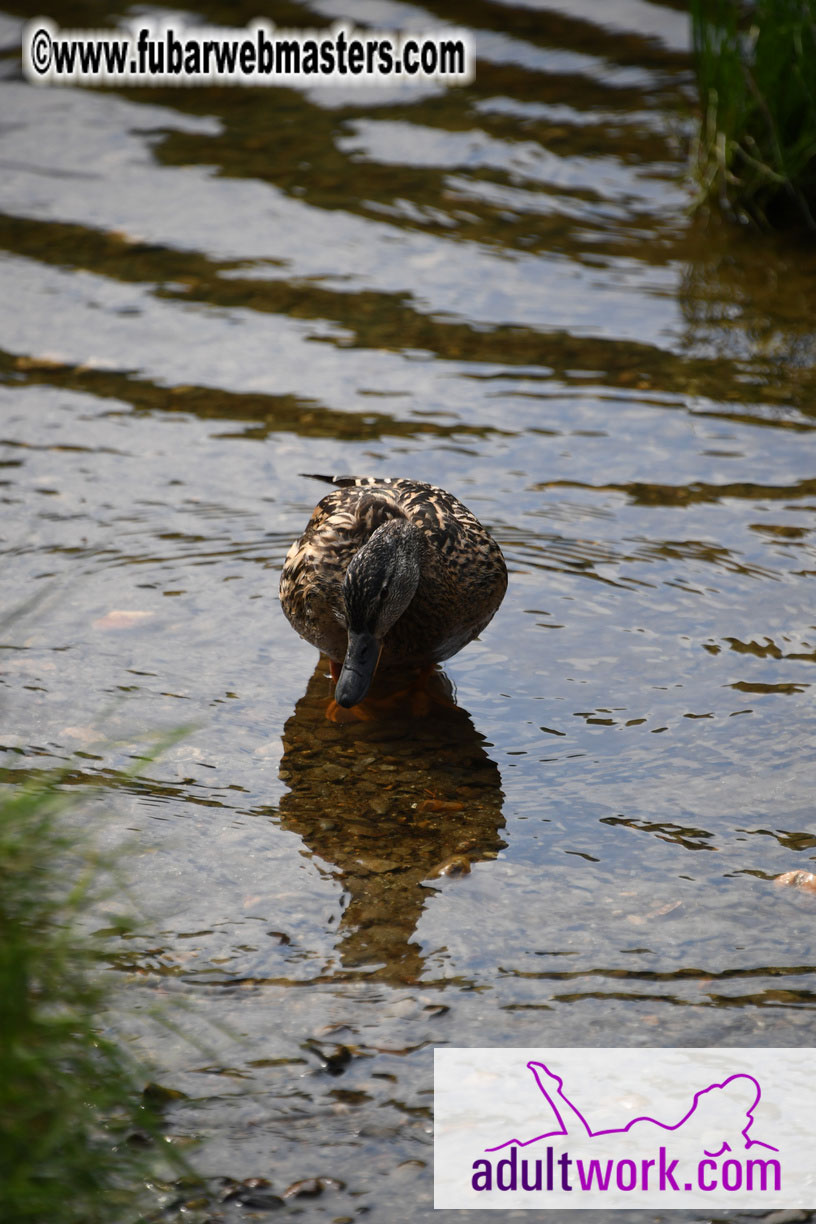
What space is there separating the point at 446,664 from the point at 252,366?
2801 millimetres

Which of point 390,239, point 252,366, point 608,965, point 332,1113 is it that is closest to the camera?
point 332,1113

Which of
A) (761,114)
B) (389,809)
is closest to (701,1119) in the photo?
(389,809)

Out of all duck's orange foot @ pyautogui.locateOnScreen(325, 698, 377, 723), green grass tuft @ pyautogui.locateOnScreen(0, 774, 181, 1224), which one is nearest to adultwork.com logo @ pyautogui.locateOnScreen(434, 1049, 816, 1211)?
green grass tuft @ pyautogui.locateOnScreen(0, 774, 181, 1224)

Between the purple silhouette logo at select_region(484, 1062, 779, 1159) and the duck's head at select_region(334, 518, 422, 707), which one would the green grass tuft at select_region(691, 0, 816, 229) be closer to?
the duck's head at select_region(334, 518, 422, 707)

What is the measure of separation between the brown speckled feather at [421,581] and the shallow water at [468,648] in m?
0.27

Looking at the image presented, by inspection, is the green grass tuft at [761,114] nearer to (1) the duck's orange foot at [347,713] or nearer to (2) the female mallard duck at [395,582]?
(2) the female mallard duck at [395,582]

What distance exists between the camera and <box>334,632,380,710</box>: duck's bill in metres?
4.45

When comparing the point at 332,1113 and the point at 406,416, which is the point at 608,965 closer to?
the point at 332,1113

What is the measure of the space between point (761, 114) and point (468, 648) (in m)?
5.04

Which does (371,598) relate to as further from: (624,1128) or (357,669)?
(624,1128)

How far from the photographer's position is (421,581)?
482 cm

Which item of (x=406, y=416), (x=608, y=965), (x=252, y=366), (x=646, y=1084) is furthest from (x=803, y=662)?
(x=252, y=366)

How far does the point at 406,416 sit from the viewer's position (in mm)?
7000

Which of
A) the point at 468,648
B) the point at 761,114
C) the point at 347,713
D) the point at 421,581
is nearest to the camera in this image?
the point at 421,581
